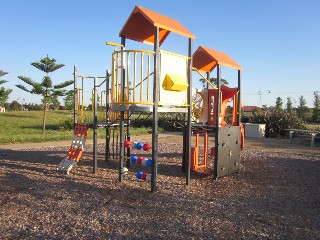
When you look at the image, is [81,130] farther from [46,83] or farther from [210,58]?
[46,83]

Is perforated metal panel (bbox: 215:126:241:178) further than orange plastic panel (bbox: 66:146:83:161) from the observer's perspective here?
No

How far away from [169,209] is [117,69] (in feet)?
9.63

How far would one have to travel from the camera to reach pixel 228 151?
7414mm

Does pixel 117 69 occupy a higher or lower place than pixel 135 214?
higher

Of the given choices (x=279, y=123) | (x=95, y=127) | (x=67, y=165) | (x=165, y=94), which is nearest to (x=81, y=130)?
(x=95, y=127)

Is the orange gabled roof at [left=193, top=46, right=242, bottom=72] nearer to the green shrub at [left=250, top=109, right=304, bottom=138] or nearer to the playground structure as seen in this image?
the playground structure

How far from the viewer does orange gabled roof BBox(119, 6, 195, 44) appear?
230 inches

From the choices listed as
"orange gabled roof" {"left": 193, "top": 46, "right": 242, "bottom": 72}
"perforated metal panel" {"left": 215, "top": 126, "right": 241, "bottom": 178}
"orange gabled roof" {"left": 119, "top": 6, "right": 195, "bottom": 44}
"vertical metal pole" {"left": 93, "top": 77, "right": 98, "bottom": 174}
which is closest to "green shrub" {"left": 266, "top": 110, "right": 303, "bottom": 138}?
"orange gabled roof" {"left": 193, "top": 46, "right": 242, "bottom": 72}

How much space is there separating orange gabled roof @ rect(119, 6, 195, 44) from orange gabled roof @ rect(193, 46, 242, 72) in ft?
3.21

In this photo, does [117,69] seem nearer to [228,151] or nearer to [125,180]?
[125,180]

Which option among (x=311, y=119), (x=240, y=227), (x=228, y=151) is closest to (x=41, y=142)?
(x=228, y=151)

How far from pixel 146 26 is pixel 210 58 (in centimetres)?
204

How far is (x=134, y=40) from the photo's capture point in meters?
7.16

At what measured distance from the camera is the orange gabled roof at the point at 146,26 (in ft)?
19.2
